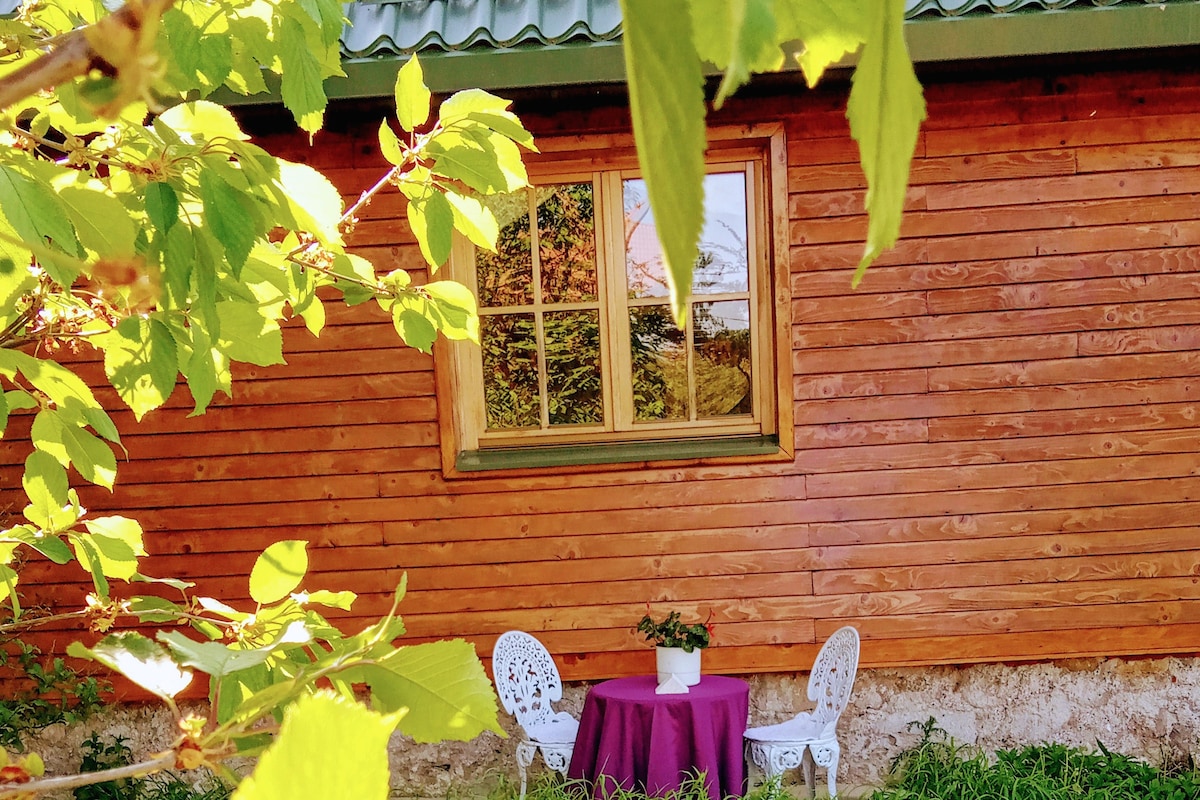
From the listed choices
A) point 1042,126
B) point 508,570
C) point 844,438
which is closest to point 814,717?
point 844,438

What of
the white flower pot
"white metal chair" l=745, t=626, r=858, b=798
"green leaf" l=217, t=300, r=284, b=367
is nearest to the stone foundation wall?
"white metal chair" l=745, t=626, r=858, b=798

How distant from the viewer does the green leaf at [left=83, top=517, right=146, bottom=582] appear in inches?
34.7

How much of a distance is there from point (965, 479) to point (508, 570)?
84.8 inches

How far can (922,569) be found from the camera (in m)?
4.39

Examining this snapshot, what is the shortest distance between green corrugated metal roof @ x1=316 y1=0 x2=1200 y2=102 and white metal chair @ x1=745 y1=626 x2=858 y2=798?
2.44 metres

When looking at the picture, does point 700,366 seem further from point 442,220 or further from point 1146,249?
point 442,220


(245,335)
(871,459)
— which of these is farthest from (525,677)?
(245,335)

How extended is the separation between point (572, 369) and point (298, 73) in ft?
12.1

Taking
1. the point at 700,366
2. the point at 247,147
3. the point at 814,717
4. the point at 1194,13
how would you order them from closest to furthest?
the point at 247,147
the point at 1194,13
the point at 814,717
the point at 700,366

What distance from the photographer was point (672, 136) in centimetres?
12

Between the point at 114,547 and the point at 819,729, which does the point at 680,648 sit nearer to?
the point at 819,729

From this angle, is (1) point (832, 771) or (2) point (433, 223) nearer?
(2) point (433, 223)

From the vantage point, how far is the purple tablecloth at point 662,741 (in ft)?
12.7

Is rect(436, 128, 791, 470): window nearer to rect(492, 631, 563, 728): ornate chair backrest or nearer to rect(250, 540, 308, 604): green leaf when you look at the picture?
rect(492, 631, 563, 728): ornate chair backrest
